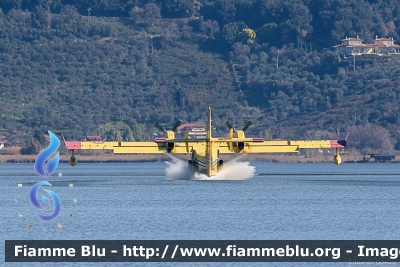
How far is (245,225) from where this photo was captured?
6334 cm

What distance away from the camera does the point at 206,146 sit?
9475cm

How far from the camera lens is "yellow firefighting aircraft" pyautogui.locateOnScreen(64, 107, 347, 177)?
310 ft

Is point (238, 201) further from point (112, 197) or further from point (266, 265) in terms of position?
point (266, 265)

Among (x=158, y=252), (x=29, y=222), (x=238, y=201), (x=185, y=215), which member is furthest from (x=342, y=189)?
(x=158, y=252)

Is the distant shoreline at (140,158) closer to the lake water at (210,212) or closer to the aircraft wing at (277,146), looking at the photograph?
the aircraft wing at (277,146)

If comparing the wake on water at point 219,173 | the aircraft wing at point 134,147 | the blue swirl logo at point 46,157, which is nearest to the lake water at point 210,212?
the wake on water at point 219,173

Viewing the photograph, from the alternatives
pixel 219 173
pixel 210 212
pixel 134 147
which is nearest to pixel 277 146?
pixel 219 173

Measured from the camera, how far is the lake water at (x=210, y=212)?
2325 inches

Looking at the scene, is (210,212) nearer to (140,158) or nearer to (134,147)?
(134,147)

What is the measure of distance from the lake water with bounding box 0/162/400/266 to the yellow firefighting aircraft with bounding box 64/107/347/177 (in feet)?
8.07

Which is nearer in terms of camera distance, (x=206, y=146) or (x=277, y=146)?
(x=206, y=146)

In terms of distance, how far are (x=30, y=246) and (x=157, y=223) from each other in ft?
40.5

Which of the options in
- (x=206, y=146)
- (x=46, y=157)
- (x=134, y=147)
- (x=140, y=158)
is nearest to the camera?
(x=46, y=157)

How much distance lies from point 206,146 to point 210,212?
2374 centimetres
